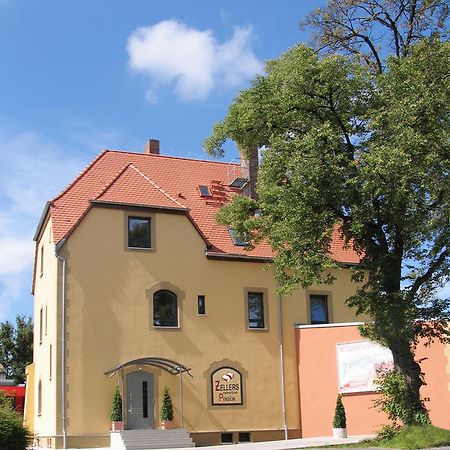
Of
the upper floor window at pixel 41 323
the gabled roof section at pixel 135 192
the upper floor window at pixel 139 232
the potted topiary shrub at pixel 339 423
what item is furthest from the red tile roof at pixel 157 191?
the potted topiary shrub at pixel 339 423

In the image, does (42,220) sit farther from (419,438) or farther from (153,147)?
(419,438)

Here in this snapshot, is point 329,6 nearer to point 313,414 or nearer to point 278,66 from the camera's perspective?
point 278,66

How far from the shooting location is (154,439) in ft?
85.9

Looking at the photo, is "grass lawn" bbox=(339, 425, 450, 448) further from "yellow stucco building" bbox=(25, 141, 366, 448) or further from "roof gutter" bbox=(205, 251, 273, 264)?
"roof gutter" bbox=(205, 251, 273, 264)

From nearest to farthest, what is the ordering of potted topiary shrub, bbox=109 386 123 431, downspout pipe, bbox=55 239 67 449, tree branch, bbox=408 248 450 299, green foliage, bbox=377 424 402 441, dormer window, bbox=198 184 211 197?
tree branch, bbox=408 248 450 299 < green foliage, bbox=377 424 402 441 < downspout pipe, bbox=55 239 67 449 < potted topiary shrub, bbox=109 386 123 431 < dormer window, bbox=198 184 211 197

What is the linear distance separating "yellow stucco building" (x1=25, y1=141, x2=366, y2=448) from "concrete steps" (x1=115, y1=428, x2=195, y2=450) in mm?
840

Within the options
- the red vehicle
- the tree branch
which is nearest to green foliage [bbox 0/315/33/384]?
the red vehicle

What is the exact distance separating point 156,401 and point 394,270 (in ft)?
36.2

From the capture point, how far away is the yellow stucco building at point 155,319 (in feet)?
88.0

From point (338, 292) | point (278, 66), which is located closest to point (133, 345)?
point (338, 292)

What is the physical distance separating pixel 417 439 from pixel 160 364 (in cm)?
Result: 1119

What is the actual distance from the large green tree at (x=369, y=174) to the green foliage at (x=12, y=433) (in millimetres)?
8073

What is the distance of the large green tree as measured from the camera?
19250 mm

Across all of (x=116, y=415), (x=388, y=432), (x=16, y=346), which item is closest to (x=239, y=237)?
(x=388, y=432)
